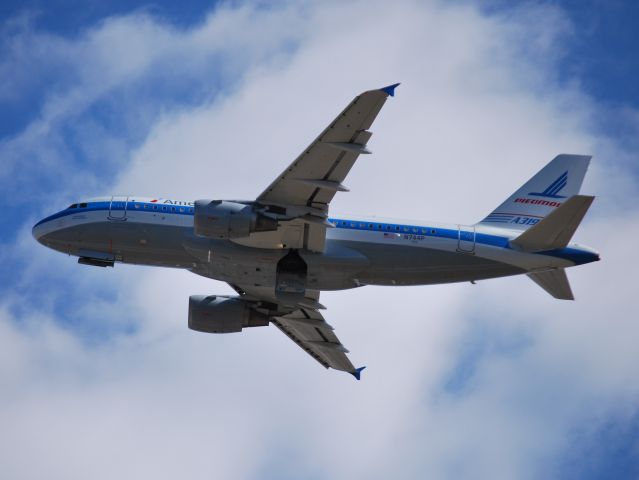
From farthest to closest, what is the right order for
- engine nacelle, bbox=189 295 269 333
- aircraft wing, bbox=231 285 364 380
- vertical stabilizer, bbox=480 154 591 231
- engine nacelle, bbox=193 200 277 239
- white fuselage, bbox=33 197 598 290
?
aircraft wing, bbox=231 285 364 380 < engine nacelle, bbox=189 295 269 333 < vertical stabilizer, bbox=480 154 591 231 < white fuselage, bbox=33 197 598 290 < engine nacelle, bbox=193 200 277 239

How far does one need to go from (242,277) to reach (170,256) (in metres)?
3.50

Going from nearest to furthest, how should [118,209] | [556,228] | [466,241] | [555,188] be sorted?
[556,228]
[466,241]
[118,209]
[555,188]

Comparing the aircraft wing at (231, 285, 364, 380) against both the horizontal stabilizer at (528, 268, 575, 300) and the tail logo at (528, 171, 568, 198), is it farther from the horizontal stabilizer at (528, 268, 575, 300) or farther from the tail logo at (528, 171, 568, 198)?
the tail logo at (528, 171, 568, 198)

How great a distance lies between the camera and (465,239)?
51344 mm

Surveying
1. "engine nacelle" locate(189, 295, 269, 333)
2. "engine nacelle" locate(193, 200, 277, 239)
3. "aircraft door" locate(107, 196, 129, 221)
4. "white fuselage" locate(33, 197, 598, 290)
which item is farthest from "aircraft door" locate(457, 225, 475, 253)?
"aircraft door" locate(107, 196, 129, 221)

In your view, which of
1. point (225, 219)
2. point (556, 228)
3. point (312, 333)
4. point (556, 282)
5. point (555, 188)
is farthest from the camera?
point (312, 333)

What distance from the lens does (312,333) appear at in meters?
59.6

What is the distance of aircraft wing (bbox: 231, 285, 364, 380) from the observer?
2288 inches

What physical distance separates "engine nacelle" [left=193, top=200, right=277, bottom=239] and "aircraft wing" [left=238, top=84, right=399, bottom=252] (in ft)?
2.47

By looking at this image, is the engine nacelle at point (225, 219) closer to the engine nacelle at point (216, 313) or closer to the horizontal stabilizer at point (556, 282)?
the engine nacelle at point (216, 313)

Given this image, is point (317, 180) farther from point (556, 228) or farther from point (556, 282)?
point (556, 282)

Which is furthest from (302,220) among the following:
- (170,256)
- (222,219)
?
(170,256)

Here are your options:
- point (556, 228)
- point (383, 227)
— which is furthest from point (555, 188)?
point (383, 227)

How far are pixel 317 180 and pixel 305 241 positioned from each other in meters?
4.09
